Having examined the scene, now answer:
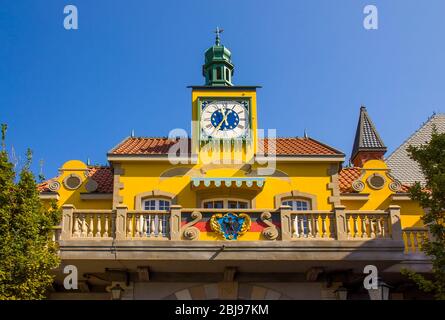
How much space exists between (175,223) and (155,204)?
3263 mm

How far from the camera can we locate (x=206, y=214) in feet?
67.8

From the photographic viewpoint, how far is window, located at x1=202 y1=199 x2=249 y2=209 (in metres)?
23.4

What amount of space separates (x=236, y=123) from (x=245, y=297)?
6764 millimetres

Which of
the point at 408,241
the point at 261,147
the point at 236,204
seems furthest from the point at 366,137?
the point at 408,241

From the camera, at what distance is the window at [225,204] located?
76.7ft

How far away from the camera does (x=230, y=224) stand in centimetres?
2045

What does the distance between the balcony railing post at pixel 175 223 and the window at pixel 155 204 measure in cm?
288

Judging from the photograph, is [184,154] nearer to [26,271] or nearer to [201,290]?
[201,290]

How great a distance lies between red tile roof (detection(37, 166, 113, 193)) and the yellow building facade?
5cm

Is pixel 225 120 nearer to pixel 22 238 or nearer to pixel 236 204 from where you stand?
pixel 236 204

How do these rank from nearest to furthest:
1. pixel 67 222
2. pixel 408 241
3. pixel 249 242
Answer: pixel 249 242 → pixel 67 222 → pixel 408 241

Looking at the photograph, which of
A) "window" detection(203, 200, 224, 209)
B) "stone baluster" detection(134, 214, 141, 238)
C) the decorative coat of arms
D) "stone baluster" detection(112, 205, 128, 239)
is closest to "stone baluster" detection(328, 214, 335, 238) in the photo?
the decorative coat of arms

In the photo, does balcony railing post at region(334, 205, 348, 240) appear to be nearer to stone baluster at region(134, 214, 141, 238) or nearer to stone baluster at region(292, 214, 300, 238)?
stone baluster at region(292, 214, 300, 238)
